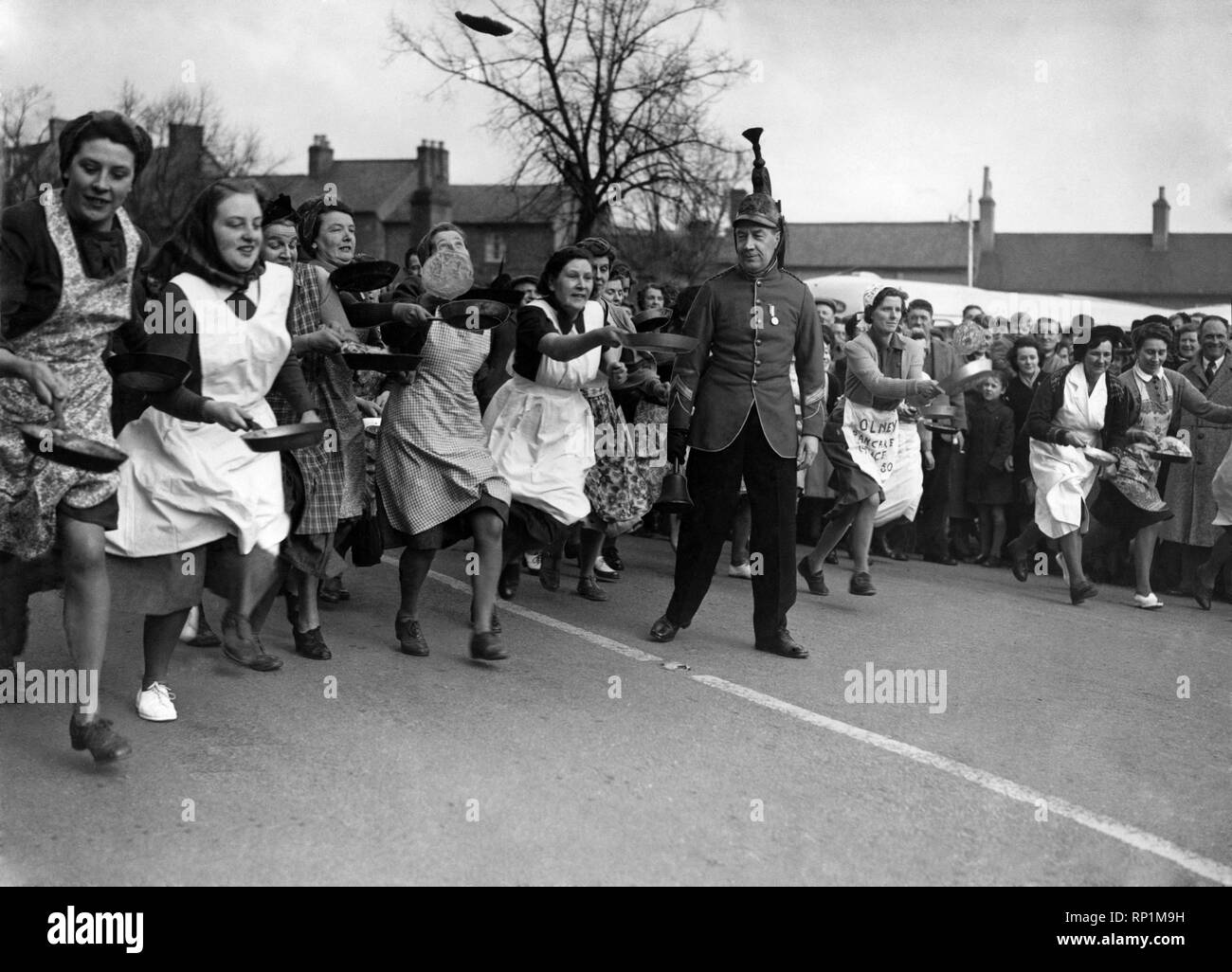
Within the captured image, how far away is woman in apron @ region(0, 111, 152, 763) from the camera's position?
14.0 feet

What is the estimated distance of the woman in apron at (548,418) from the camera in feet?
22.4

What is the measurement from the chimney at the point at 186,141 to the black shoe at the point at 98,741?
124 feet

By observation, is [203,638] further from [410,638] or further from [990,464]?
[990,464]

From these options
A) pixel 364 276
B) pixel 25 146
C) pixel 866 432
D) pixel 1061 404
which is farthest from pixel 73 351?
pixel 25 146

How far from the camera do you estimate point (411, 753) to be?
4.89m

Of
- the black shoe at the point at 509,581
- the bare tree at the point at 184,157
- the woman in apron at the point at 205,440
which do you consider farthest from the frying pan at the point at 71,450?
the bare tree at the point at 184,157

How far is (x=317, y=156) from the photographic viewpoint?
202 ft

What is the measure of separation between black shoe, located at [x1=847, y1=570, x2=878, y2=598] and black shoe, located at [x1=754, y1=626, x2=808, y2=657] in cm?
208

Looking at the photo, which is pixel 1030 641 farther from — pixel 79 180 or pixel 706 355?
pixel 79 180

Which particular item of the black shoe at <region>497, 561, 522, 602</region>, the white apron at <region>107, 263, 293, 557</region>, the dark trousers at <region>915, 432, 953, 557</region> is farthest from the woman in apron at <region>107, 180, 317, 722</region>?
the dark trousers at <region>915, 432, 953, 557</region>

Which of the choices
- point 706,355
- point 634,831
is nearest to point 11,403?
point 634,831

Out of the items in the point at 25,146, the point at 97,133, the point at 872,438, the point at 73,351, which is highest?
the point at 25,146

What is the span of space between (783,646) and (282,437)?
10.6 ft
